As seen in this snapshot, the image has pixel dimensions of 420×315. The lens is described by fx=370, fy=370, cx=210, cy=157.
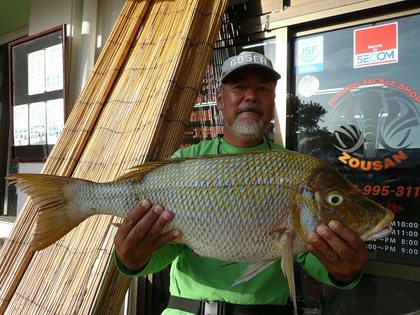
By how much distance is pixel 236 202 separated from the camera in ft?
4.96

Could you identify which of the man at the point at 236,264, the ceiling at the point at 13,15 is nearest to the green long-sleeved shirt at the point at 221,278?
the man at the point at 236,264

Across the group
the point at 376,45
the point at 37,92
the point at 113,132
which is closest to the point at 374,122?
the point at 376,45

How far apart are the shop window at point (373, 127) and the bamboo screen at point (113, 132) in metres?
0.97

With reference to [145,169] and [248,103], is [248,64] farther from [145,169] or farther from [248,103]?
[145,169]

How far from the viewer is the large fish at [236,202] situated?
145cm

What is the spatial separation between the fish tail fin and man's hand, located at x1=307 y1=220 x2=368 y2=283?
40.0 inches

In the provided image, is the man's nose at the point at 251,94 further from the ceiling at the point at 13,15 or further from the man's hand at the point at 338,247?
the ceiling at the point at 13,15

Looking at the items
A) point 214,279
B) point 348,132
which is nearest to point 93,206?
Result: point 214,279

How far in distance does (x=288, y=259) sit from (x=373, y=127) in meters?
1.80

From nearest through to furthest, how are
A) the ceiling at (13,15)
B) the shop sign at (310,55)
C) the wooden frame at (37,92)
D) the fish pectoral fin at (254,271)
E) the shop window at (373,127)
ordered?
the fish pectoral fin at (254,271), the shop window at (373,127), the shop sign at (310,55), the wooden frame at (37,92), the ceiling at (13,15)

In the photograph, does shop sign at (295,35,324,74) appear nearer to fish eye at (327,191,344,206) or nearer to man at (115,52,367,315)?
man at (115,52,367,315)

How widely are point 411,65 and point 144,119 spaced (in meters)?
1.98

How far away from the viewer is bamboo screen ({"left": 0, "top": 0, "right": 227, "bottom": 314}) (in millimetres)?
2461

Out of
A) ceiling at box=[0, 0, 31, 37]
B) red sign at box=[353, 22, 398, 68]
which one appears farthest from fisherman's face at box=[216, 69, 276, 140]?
ceiling at box=[0, 0, 31, 37]
